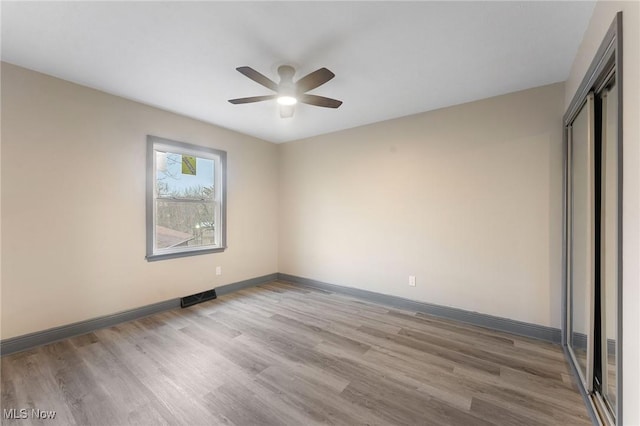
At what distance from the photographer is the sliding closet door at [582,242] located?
1791mm

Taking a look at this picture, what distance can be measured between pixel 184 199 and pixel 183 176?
12.7 inches

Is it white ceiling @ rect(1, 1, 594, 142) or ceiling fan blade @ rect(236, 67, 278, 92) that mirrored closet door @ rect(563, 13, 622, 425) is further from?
ceiling fan blade @ rect(236, 67, 278, 92)

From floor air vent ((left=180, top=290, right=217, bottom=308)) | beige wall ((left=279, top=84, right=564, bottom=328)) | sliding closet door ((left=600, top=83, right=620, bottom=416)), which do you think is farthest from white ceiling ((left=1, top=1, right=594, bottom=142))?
floor air vent ((left=180, top=290, right=217, bottom=308))

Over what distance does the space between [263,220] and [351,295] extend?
1.99m

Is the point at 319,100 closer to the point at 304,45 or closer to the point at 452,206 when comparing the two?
the point at 304,45

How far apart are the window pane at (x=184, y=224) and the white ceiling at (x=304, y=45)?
1.37 meters

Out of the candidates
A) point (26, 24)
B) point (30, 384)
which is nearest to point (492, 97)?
point (26, 24)

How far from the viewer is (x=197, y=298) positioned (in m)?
3.63

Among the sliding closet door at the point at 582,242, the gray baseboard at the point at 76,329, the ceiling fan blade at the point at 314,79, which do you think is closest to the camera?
the sliding closet door at the point at 582,242

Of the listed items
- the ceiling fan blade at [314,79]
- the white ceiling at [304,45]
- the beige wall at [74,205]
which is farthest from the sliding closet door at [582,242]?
the beige wall at [74,205]

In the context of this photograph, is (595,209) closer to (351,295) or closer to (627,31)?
(627,31)

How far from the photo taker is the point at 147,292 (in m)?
3.17

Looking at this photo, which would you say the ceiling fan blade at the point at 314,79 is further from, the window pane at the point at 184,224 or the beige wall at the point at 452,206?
the window pane at the point at 184,224

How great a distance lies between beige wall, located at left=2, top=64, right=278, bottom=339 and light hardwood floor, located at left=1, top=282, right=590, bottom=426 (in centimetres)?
41
